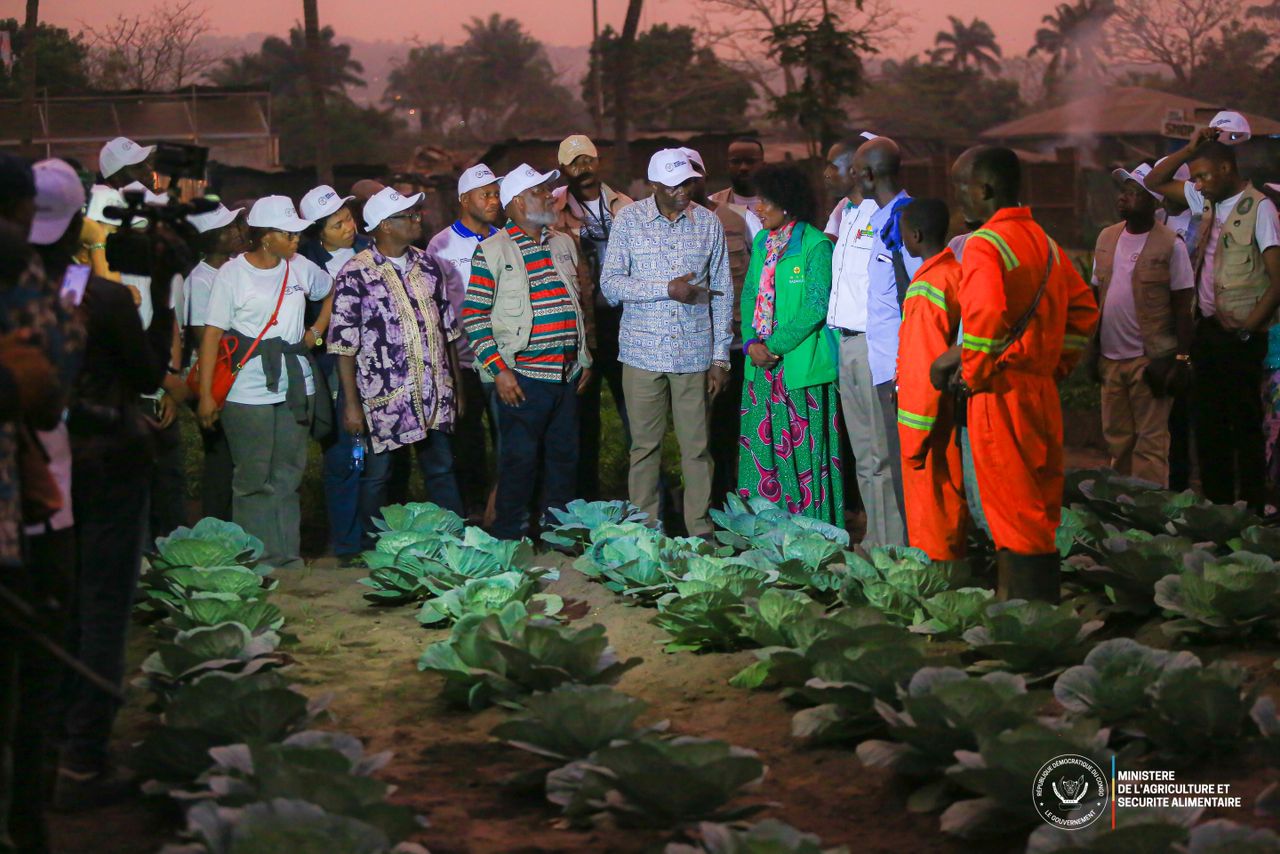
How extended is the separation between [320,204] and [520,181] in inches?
48.1

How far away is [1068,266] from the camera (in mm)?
6262

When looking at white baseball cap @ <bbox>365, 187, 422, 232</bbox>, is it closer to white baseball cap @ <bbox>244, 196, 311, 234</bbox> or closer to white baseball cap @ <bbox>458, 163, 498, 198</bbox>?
white baseball cap @ <bbox>244, 196, 311, 234</bbox>

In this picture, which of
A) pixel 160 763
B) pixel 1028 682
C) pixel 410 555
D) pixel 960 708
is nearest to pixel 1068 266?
pixel 1028 682

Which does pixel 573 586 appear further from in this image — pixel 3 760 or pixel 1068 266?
pixel 3 760

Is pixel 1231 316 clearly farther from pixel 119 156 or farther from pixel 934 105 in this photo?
pixel 934 105

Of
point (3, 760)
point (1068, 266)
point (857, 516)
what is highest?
point (1068, 266)

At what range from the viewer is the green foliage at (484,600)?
6.45m

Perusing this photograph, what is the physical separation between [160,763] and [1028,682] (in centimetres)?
303

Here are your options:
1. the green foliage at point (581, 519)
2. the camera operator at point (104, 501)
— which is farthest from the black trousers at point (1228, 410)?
the camera operator at point (104, 501)

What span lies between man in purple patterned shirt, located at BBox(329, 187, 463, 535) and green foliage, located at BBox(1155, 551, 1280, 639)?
3927 millimetres

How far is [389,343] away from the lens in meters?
7.95

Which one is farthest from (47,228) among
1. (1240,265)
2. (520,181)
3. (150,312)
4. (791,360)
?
(1240,265)

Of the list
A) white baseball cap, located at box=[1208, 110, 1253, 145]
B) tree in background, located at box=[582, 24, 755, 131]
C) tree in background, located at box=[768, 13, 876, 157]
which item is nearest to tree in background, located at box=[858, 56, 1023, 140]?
tree in background, located at box=[582, 24, 755, 131]

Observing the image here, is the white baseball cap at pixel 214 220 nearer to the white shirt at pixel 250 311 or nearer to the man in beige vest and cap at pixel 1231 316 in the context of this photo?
the white shirt at pixel 250 311
